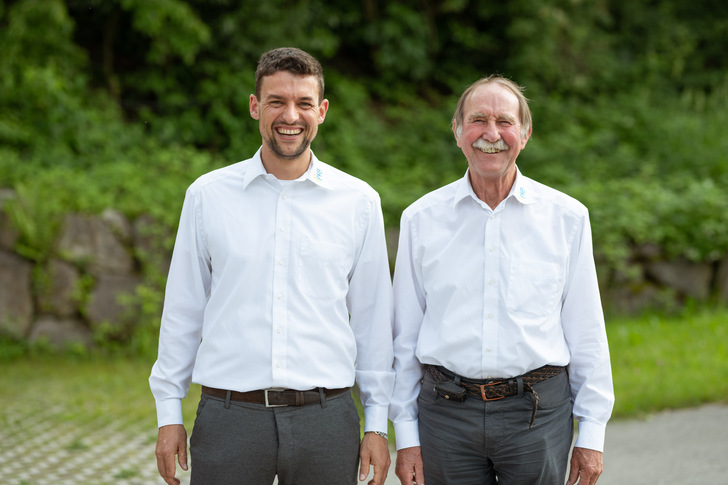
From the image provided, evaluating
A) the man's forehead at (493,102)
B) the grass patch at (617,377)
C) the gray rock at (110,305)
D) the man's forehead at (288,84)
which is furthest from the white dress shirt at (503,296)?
the gray rock at (110,305)

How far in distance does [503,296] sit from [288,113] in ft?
2.86

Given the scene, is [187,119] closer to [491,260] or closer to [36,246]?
[36,246]

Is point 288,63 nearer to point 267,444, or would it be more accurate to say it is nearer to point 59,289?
point 267,444

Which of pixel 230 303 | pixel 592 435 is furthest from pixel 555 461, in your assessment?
pixel 230 303

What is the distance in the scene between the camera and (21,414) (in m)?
5.57

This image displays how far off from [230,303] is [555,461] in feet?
3.69

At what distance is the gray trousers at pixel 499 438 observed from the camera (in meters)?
2.53

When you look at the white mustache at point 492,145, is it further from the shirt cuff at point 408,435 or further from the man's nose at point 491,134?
the shirt cuff at point 408,435

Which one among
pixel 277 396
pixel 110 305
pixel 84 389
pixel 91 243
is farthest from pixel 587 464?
pixel 91 243

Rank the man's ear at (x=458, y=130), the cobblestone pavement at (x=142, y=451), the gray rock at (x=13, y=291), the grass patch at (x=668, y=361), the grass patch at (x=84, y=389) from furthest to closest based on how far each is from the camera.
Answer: the gray rock at (x=13, y=291)
the grass patch at (x=84, y=389)
the grass patch at (x=668, y=361)
the cobblestone pavement at (x=142, y=451)
the man's ear at (x=458, y=130)

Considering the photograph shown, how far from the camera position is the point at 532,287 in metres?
2.57

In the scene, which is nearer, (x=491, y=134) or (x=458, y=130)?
(x=491, y=134)

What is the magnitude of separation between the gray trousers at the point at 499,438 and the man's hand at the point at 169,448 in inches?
30.5

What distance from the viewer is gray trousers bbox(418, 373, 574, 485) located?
8.29 feet
